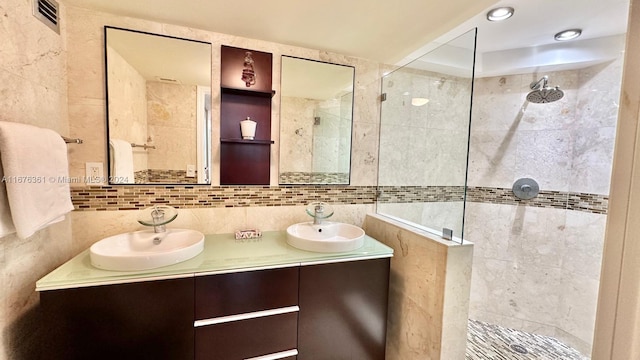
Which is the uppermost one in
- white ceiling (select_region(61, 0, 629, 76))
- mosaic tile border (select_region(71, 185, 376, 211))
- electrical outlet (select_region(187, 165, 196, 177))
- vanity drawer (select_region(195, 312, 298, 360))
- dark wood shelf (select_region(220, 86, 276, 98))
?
white ceiling (select_region(61, 0, 629, 76))

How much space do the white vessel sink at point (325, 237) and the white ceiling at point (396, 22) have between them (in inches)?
51.2

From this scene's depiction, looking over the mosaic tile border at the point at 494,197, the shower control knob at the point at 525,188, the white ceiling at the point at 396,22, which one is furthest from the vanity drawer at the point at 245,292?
the shower control knob at the point at 525,188

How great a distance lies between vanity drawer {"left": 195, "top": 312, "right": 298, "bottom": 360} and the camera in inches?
48.1

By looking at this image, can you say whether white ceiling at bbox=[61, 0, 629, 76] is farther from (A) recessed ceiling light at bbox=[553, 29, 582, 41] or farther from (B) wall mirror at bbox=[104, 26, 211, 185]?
(B) wall mirror at bbox=[104, 26, 211, 185]

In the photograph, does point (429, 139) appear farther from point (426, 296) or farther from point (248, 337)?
point (248, 337)

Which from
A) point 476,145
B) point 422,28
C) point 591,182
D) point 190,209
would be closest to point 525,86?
point 476,145

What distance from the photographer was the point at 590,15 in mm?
1506

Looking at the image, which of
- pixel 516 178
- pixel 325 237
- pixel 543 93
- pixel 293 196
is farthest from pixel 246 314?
pixel 543 93

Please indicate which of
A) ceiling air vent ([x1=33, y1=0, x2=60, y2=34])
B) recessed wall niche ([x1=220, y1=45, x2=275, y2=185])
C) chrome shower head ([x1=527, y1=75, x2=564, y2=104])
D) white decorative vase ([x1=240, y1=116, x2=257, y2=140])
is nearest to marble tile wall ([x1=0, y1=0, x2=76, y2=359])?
ceiling air vent ([x1=33, y1=0, x2=60, y2=34])

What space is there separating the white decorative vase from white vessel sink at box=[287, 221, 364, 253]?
69 cm

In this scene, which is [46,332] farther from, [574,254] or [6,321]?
[574,254]

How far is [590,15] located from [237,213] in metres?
2.57

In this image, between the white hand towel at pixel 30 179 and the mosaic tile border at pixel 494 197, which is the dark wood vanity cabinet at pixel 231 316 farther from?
the mosaic tile border at pixel 494 197

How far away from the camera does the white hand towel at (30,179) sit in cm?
93
